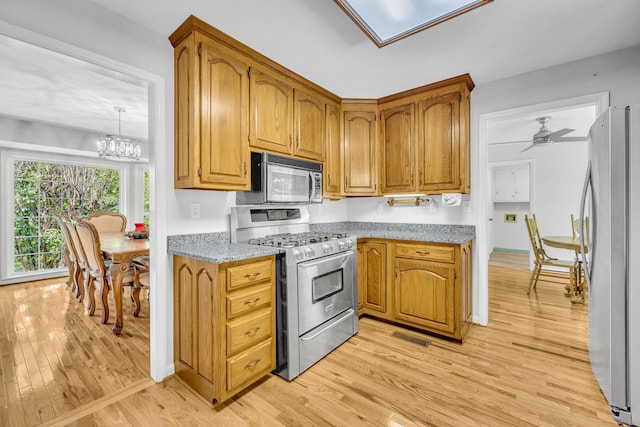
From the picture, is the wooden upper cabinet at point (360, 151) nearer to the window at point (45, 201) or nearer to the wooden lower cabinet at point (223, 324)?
the wooden lower cabinet at point (223, 324)

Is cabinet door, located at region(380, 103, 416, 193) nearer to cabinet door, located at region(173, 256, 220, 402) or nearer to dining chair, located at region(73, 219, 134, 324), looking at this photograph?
cabinet door, located at region(173, 256, 220, 402)

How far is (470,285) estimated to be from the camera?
282 centimetres

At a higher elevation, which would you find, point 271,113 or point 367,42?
point 367,42

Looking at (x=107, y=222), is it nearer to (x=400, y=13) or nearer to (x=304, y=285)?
(x=304, y=285)

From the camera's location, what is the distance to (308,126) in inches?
112

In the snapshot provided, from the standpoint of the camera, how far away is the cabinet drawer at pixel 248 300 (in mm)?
1732

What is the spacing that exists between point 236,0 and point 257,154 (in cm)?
102

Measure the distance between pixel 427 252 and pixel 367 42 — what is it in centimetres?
180

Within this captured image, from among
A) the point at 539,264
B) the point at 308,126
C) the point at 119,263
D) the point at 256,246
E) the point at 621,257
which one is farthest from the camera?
the point at 539,264

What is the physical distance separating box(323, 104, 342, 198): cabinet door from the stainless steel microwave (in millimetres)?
321

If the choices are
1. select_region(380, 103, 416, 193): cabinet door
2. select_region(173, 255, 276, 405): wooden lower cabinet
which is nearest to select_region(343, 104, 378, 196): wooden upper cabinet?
select_region(380, 103, 416, 193): cabinet door

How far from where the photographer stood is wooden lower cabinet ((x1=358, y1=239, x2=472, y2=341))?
2.49 meters

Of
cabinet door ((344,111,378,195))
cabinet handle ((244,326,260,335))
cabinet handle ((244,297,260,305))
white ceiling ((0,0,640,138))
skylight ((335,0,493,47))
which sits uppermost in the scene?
white ceiling ((0,0,640,138))

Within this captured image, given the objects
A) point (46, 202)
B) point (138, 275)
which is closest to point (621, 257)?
point (138, 275)
